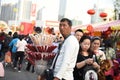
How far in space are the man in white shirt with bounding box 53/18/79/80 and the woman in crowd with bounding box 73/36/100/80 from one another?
428 mm

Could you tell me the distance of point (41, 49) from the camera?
4.73m

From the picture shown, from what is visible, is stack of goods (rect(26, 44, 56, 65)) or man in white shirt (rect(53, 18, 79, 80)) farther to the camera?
stack of goods (rect(26, 44, 56, 65))

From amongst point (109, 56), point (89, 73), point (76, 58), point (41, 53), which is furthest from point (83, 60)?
point (109, 56)

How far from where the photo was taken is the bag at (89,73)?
480 centimetres

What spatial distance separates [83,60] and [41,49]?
2.05ft

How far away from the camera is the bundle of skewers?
472 centimetres

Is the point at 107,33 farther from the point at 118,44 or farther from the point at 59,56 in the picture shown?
the point at 59,56

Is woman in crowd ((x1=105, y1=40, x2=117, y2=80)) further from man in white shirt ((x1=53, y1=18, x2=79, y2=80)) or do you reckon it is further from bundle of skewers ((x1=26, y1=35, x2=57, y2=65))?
man in white shirt ((x1=53, y1=18, x2=79, y2=80))

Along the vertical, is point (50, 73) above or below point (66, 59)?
below

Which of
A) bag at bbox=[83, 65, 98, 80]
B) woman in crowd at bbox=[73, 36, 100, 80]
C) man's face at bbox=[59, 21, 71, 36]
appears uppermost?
man's face at bbox=[59, 21, 71, 36]

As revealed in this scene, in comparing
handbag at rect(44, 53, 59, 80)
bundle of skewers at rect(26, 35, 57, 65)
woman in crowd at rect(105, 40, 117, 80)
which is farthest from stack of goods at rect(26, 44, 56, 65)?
woman in crowd at rect(105, 40, 117, 80)

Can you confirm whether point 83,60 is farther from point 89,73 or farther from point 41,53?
point 41,53

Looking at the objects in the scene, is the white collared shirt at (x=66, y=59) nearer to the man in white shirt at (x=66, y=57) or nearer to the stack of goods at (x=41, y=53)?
the man in white shirt at (x=66, y=57)

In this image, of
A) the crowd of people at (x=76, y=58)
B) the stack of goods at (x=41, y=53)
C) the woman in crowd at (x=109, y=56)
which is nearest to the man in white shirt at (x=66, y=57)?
the crowd of people at (x=76, y=58)
